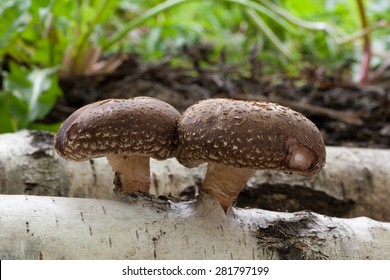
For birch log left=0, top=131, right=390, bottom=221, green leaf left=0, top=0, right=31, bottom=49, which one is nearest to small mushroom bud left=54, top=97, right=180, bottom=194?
birch log left=0, top=131, right=390, bottom=221

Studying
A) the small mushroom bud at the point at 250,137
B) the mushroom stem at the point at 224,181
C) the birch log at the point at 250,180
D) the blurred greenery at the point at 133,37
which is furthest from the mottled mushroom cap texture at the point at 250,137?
the blurred greenery at the point at 133,37

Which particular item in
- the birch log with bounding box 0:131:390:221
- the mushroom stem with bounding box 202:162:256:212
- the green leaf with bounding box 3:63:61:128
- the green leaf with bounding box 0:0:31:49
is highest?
the green leaf with bounding box 0:0:31:49

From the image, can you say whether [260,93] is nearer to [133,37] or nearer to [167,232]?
[133,37]

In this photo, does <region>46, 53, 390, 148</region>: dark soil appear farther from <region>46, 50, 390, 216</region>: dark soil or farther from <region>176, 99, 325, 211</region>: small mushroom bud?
<region>176, 99, 325, 211</region>: small mushroom bud

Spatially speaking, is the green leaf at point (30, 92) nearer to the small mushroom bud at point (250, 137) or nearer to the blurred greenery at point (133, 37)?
the blurred greenery at point (133, 37)

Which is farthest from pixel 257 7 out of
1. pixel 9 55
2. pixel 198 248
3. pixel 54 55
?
pixel 198 248
